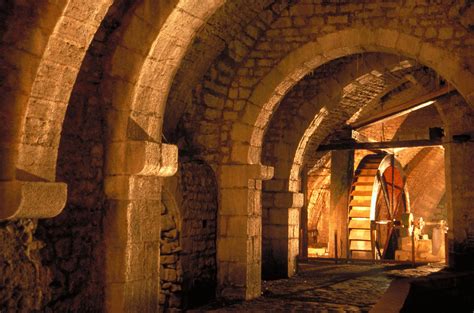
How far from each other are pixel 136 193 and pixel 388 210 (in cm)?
1105

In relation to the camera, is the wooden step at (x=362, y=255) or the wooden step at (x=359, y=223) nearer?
the wooden step at (x=359, y=223)

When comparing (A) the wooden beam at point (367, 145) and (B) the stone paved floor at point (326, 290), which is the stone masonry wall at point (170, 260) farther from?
(A) the wooden beam at point (367, 145)

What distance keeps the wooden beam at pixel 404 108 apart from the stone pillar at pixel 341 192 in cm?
113

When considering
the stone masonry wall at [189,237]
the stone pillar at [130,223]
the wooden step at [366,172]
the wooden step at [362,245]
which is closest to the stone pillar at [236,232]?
the stone masonry wall at [189,237]

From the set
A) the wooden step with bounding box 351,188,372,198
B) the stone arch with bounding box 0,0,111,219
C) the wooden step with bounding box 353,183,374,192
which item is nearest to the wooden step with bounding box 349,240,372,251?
the wooden step with bounding box 351,188,372,198

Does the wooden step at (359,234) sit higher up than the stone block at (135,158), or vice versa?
the stone block at (135,158)

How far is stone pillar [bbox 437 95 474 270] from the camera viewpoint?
8.10 m

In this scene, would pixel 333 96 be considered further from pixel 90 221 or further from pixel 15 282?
pixel 15 282

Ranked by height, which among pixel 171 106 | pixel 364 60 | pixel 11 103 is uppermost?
pixel 364 60

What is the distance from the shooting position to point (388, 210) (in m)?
14.2

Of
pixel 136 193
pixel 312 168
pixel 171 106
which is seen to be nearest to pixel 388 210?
pixel 312 168

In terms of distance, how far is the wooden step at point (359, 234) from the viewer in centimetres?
1237

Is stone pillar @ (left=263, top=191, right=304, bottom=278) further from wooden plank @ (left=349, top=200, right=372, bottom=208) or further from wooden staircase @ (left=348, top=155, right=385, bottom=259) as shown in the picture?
wooden plank @ (left=349, top=200, right=372, bottom=208)

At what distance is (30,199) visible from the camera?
3.33 metres
